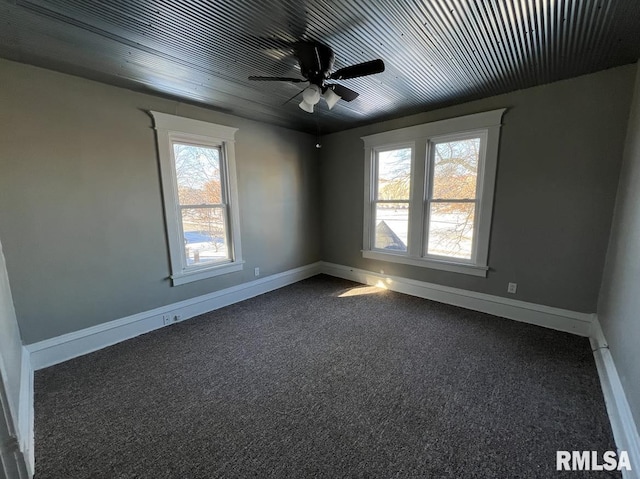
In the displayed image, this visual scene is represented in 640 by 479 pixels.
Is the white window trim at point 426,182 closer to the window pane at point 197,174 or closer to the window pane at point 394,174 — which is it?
the window pane at point 394,174

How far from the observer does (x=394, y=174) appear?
12.9ft

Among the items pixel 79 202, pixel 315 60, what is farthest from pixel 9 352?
pixel 315 60

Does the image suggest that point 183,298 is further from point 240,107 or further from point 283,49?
point 283,49

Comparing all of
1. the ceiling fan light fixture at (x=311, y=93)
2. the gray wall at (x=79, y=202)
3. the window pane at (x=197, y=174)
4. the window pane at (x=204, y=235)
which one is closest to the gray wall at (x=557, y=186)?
the ceiling fan light fixture at (x=311, y=93)

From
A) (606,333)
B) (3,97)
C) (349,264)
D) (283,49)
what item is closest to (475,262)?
(606,333)

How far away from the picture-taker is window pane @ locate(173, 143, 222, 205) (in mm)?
3131

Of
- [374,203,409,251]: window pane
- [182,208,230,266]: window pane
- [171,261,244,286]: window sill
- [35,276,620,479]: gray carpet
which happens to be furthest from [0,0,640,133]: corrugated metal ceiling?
[35,276,620,479]: gray carpet

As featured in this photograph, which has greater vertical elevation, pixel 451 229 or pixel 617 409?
pixel 451 229

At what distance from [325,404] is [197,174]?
2.88 m

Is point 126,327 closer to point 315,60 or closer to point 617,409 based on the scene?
point 315,60

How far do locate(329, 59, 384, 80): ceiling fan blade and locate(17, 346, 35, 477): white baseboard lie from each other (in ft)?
9.08

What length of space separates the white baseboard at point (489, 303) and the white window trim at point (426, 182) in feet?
0.95

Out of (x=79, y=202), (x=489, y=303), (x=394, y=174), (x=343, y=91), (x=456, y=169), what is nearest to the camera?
(x=343, y=91)

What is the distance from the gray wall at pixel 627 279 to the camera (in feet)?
5.26
